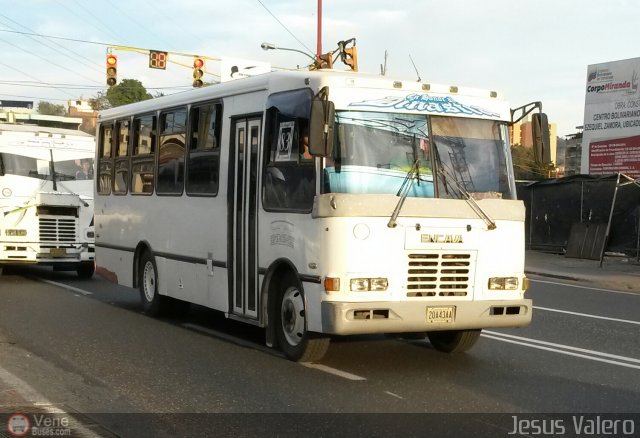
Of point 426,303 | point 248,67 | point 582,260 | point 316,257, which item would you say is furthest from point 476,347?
point 248,67

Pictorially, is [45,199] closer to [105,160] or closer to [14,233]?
[14,233]

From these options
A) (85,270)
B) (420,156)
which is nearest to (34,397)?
(420,156)

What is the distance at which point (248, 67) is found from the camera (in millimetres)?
32375

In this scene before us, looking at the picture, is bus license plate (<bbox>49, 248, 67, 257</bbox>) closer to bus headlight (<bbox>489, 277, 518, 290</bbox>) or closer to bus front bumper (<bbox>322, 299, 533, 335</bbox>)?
bus front bumper (<bbox>322, 299, 533, 335</bbox>)

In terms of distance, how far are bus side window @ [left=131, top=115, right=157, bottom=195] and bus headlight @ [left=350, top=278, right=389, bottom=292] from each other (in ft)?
17.7

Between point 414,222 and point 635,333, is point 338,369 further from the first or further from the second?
point 635,333

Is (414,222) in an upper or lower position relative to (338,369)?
upper

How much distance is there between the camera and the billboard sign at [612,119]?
3372 centimetres

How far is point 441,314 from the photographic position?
27.9 ft

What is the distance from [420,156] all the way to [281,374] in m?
2.49

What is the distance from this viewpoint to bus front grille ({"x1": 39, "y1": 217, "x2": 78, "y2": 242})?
17891 mm

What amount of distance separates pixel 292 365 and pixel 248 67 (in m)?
24.5

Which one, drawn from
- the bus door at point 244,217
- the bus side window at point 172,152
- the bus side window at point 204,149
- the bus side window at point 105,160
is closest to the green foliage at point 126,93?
the bus side window at point 105,160

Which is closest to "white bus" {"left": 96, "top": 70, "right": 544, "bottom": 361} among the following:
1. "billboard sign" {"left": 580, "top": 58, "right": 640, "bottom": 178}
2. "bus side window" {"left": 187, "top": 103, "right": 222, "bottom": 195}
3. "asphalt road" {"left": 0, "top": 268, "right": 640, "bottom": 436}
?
"bus side window" {"left": 187, "top": 103, "right": 222, "bottom": 195}
